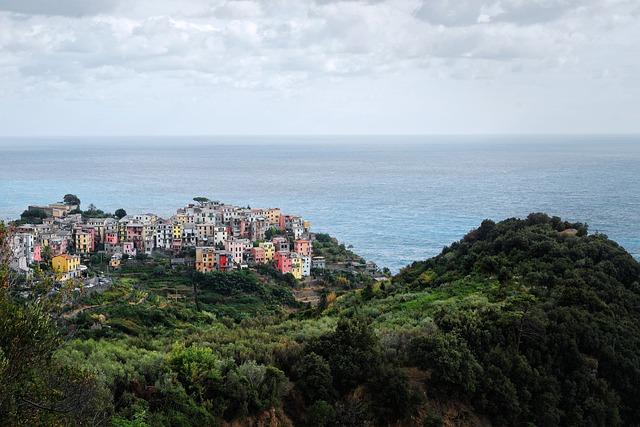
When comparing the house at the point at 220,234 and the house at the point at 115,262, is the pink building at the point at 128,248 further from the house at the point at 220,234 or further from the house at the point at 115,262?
the house at the point at 220,234

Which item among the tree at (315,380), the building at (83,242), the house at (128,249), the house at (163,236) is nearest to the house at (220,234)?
the house at (163,236)

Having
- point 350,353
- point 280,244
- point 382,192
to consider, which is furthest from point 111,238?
point 382,192

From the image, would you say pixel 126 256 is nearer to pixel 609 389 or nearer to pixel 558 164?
pixel 609 389

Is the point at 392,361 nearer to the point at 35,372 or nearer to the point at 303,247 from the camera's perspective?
the point at 35,372

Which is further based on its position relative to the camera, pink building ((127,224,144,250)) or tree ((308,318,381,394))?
pink building ((127,224,144,250))

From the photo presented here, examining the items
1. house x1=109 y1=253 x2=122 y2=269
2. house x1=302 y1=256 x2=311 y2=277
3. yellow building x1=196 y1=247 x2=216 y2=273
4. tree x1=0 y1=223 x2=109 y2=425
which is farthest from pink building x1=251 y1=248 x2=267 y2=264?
tree x1=0 y1=223 x2=109 y2=425

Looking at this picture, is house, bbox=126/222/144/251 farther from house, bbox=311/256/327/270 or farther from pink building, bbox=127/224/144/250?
house, bbox=311/256/327/270

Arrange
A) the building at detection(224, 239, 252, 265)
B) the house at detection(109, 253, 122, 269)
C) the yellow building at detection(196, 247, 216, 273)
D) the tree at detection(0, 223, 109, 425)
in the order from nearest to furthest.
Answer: the tree at detection(0, 223, 109, 425), the house at detection(109, 253, 122, 269), the yellow building at detection(196, 247, 216, 273), the building at detection(224, 239, 252, 265)
